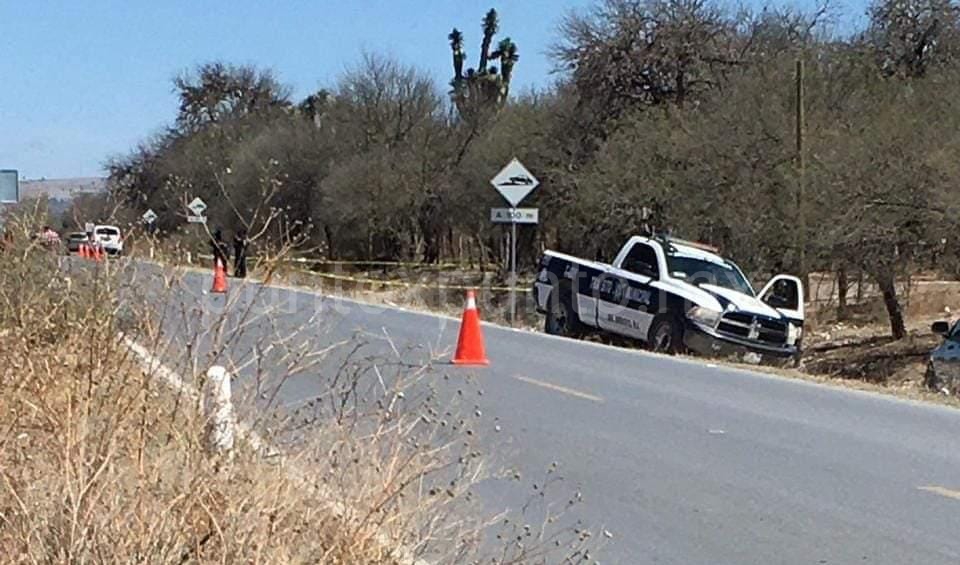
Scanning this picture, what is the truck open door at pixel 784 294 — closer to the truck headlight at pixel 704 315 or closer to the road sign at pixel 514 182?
the truck headlight at pixel 704 315

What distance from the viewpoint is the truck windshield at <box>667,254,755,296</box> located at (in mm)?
22172

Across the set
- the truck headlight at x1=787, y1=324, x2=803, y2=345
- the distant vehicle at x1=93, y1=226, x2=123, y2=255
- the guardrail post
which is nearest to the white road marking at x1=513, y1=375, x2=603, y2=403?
the distant vehicle at x1=93, y1=226, x2=123, y2=255

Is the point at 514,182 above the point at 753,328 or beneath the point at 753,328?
above

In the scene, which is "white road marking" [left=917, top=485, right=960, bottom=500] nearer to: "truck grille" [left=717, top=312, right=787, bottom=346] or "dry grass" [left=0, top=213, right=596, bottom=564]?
"dry grass" [left=0, top=213, right=596, bottom=564]

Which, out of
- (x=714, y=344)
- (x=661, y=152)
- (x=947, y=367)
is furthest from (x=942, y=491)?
(x=661, y=152)

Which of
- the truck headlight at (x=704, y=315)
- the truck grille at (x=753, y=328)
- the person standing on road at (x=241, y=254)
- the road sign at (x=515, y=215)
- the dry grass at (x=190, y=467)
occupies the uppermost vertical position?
the road sign at (x=515, y=215)

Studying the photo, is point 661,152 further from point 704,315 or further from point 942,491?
point 942,491

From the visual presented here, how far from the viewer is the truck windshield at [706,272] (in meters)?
22.2

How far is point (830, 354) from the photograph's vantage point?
3094 centimetres

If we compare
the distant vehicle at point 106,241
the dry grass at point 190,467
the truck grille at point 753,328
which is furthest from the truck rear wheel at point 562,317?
the dry grass at point 190,467

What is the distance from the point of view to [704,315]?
20.8 m

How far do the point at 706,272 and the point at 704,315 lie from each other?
75.6 inches

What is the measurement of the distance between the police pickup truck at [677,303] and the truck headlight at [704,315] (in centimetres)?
2

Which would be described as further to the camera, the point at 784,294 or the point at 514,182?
the point at 514,182
